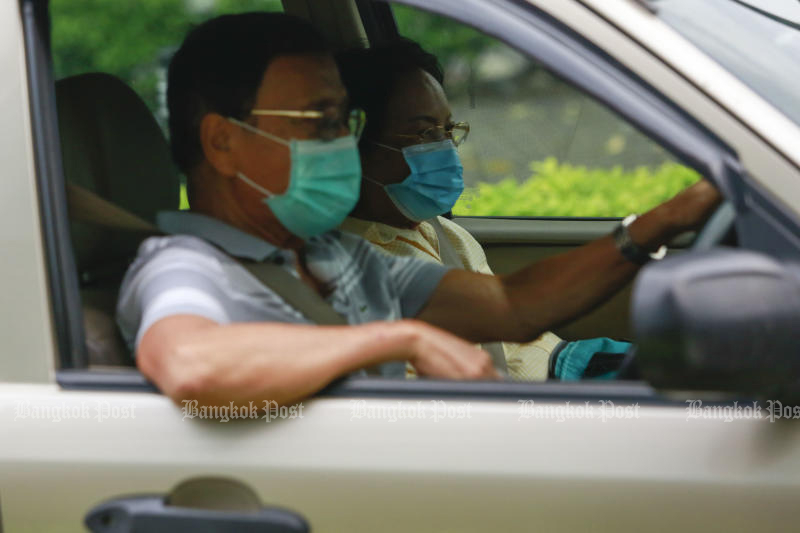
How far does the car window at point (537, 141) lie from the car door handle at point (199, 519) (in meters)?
4.51

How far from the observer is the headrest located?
1864mm

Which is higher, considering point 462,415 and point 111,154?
point 111,154

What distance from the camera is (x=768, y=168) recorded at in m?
1.51

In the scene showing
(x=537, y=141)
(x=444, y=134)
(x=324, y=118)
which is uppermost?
(x=324, y=118)

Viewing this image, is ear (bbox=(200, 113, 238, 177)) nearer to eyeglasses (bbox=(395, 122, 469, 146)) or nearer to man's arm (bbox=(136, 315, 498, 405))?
man's arm (bbox=(136, 315, 498, 405))

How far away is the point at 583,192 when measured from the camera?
6.29 metres

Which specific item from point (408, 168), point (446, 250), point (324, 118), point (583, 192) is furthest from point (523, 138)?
point (324, 118)

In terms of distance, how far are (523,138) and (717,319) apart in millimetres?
7029

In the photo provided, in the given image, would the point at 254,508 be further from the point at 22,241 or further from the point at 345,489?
the point at 22,241

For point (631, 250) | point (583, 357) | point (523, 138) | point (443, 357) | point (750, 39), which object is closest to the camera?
point (443, 357)

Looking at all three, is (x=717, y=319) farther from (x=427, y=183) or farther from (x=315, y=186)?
(x=427, y=183)

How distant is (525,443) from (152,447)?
0.56 meters

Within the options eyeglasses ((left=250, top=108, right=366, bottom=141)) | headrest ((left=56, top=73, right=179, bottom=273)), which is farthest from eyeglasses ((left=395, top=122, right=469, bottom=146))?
headrest ((left=56, top=73, right=179, bottom=273))

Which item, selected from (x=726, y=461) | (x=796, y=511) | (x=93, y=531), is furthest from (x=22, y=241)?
(x=796, y=511)
